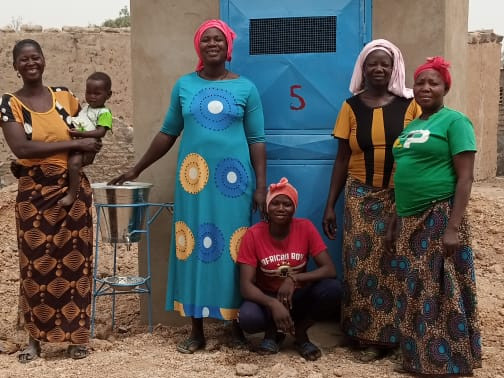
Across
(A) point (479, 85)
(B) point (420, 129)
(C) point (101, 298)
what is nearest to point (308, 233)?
(B) point (420, 129)

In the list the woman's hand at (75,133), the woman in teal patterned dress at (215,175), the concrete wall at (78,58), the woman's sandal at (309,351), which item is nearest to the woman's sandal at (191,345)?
the woman in teal patterned dress at (215,175)

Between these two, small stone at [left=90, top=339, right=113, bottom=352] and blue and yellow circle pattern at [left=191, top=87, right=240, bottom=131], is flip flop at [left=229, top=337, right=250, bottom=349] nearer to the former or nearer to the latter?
Answer: small stone at [left=90, top=339, right=113, bottom=352]

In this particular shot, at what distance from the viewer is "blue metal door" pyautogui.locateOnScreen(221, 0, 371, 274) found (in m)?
4.33

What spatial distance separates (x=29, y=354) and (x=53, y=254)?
59 centimetres

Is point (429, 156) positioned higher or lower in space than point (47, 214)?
higher

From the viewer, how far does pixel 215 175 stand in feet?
13.1

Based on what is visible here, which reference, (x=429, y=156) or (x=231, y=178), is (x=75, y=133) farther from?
(x=429, y=156)

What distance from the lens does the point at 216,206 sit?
4016 mm

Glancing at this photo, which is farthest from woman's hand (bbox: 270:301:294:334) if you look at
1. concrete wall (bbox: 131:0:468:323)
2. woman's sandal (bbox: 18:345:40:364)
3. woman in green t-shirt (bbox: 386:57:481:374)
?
woman's sandal (bbox: 18:345:40:364)

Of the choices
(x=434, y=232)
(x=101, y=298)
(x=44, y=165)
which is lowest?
(x=101, y=298)

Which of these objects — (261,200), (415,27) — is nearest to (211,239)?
(261,200)

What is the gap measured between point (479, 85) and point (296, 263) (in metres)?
11.2

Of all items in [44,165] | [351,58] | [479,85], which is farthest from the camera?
[479,85]

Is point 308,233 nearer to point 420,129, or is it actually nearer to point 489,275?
point 420,129
